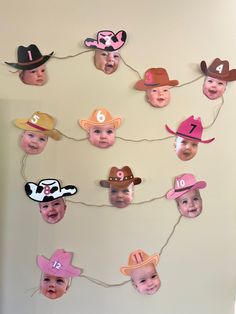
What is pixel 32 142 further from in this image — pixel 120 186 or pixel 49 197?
pixel 120 186

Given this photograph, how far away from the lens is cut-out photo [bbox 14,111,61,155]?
39.2 inches

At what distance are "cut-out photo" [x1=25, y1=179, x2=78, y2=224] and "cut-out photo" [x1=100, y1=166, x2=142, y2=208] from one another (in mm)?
144

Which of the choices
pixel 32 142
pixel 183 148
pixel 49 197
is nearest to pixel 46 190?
pixel 49 197

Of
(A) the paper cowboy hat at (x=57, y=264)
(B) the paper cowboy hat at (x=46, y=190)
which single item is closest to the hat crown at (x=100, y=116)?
(B) the paper cowboy hat at (x=46, y=190)

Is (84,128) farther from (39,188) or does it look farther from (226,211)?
(226,211)

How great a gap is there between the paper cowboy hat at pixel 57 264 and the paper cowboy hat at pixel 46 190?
183mm

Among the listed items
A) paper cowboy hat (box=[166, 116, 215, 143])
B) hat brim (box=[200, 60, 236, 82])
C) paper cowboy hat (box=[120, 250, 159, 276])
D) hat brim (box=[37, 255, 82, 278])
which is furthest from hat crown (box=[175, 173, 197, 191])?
hat brim (box=[37, 255, 82, 278])

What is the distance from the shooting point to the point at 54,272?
3.29ft

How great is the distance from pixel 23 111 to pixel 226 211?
77cm

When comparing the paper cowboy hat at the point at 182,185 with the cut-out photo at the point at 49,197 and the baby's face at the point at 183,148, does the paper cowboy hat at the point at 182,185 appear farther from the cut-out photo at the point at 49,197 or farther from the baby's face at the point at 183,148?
the cut-out photo at the point at 49,197

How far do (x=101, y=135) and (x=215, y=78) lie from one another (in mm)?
444

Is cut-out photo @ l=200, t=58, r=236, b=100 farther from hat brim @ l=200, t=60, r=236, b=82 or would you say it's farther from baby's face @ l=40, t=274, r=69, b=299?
baby's face @ l=40, t=274, r=69, b=299

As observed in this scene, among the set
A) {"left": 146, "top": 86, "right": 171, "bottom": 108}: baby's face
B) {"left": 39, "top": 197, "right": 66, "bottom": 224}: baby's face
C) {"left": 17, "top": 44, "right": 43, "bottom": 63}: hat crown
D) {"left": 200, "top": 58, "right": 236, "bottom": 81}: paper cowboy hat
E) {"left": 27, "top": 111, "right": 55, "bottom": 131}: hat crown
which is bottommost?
{"left": 39, "top": 197, "right": 66, "bottom": 224}: baby's face

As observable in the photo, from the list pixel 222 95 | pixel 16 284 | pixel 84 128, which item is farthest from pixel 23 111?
pixel 222 95
